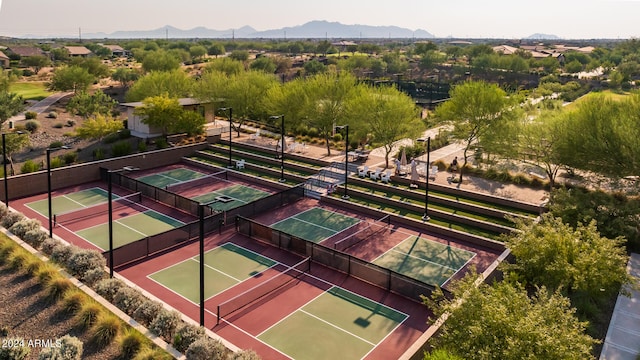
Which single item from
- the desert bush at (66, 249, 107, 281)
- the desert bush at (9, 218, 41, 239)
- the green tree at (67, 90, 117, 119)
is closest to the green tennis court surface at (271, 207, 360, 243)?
the desert bush at (66, 249, 107, 281)

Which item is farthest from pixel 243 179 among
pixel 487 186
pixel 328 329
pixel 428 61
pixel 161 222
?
pixel 428 61

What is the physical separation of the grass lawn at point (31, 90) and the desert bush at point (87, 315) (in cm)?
7253

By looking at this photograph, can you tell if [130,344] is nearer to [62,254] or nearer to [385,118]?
[62,254]

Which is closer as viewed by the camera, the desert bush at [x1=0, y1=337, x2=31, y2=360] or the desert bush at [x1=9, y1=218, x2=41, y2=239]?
the desert bush at [x1=0, y1=337, x2=31, y2=360]

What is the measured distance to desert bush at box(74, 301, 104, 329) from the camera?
571 inches

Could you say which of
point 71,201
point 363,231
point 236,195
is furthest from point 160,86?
point 363,231

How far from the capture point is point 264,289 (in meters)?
19.6

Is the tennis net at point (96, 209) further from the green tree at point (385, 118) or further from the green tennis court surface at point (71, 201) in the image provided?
the green tree at point (385, 118)

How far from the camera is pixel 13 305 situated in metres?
15.4

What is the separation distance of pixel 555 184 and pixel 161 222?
25145 millimetres

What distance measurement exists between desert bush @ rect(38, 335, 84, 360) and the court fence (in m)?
11.2

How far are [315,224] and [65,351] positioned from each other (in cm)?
1622

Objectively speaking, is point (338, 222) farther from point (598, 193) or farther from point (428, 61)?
point (428, 61)

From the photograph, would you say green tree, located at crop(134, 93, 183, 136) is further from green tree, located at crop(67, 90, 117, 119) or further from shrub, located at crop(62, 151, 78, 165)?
green tree, located at crop(67, 90, 117, 119)
